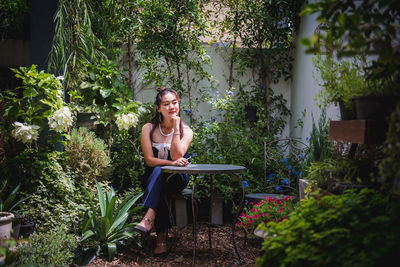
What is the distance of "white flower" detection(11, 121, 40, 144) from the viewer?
2901 millimetres

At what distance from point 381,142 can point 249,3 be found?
3.72 m

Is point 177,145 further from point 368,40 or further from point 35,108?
point 368,40

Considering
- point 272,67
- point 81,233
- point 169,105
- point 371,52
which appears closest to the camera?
point 371,52

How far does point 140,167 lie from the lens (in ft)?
14.1

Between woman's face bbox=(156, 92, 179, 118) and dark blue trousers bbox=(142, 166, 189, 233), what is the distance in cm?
54

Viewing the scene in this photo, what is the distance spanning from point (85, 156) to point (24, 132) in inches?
27.1

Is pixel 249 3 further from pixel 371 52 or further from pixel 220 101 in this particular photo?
pixel 371 52

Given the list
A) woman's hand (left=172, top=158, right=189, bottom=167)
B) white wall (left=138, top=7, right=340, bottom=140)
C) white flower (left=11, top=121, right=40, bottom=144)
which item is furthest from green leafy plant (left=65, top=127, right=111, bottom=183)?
white wall (left=138, top=7, right=340, bottom=140)

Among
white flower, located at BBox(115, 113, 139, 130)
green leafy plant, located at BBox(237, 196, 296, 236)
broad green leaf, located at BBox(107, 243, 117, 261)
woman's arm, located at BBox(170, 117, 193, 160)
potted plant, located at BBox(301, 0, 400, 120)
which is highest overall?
potted plant, located at BBox(301, 0, 400, 120)

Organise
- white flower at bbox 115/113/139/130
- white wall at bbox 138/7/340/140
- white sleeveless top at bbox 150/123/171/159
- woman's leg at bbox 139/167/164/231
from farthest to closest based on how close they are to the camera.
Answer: white wall at bbox 138/7/340/140
white flower at bbox 115/113/139/130
white sleeveless top at bbox 150/123/171/159
woman's leg at bbox 139/167/164/231

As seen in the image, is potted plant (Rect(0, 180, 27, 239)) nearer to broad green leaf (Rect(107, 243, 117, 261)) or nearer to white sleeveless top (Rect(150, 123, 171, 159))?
broad green leaf (Rect(107, 243, 117, 261))

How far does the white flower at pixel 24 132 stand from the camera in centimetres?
290

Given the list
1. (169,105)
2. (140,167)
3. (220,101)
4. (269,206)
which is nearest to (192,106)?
(220,101)

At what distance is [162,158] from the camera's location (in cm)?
335
